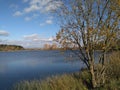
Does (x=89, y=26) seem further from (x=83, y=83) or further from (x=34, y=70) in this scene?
(x=34, y=70)

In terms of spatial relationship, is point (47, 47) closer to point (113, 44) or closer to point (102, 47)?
point (102, 47)

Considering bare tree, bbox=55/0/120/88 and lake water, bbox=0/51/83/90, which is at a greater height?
bare tree, bbox=55/0/120/88

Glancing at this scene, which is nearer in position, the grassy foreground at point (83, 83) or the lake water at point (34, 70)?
the grassy foreground at point (83, 83)

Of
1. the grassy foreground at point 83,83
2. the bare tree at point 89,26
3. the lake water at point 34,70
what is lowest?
the lake water at point 34,70

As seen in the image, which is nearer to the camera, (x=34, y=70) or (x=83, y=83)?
(x=83, y=83)

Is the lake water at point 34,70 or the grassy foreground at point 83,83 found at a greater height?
the grassy foreground at point 83,83

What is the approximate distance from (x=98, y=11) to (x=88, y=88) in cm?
403

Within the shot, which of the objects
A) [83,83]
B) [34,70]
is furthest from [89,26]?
[34,70]

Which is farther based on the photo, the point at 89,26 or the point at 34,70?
the point at 34,70

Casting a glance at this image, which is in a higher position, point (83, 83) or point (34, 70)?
point (83, 83)

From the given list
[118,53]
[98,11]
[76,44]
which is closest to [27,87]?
[76,44]

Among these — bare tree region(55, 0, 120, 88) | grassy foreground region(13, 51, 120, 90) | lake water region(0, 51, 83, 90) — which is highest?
bare tree region(55, 0, 120, 88)

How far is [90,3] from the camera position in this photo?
9133 mm

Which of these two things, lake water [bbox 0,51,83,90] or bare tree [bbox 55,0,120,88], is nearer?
bare tree [bbox 55,0,120,88]
